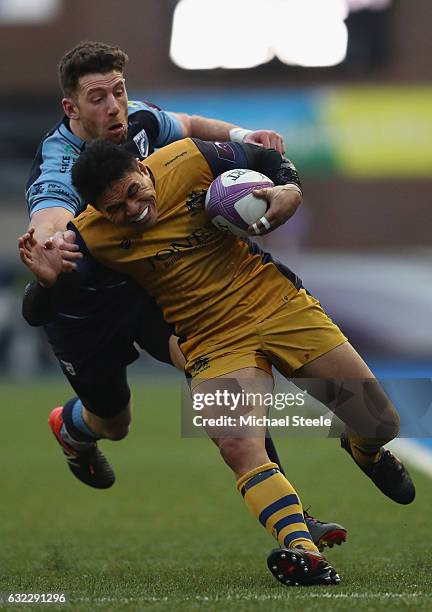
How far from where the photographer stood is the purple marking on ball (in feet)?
17.3

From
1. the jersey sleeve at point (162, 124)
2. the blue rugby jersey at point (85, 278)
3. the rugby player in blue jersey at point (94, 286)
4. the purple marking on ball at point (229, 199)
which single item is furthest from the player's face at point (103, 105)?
the purple marking on ball at point (229, 199)

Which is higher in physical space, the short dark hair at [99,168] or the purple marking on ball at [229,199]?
the short dark hair at [99,168]

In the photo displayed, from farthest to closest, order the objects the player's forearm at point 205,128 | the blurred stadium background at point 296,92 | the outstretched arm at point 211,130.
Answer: the blurred stadium background at point 296,92, the player's forearm at point 205,128, the outstretched arm at point 211,130

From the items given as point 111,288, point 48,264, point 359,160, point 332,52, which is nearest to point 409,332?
point 332,52

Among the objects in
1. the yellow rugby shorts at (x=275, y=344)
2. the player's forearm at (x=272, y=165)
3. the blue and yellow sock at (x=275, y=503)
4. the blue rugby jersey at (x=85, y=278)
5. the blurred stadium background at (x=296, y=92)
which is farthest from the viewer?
the blurred stadium background at (x=296, y=92)

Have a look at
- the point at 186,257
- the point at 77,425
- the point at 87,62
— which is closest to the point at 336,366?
the point at 186,257

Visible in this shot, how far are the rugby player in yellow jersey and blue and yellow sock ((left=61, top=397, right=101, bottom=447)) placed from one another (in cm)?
187

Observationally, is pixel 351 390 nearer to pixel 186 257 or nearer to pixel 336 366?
pixel 336 366

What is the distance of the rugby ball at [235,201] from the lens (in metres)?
5.27

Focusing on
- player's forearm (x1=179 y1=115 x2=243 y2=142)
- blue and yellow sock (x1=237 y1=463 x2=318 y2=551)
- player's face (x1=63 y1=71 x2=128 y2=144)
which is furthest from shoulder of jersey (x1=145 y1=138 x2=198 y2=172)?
blue and yellow sock (x1=237 y1=463 x2=318 y2=551)

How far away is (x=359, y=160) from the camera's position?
Result: 25984 mm

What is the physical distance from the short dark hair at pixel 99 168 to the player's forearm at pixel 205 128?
1.28 metres

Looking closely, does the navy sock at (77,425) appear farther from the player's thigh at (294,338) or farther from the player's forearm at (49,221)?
the player's thigh at (294,338)

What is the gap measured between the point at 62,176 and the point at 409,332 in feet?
44.0
